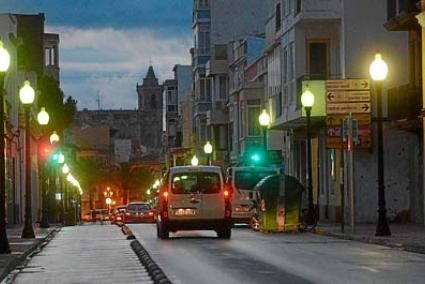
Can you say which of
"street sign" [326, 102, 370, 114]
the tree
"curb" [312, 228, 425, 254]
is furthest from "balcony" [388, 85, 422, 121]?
the tree

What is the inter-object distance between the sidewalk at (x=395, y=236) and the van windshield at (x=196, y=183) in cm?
385

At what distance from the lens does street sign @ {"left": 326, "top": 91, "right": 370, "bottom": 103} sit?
38.5m

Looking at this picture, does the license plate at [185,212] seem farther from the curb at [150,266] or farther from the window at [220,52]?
the window at [220,52]

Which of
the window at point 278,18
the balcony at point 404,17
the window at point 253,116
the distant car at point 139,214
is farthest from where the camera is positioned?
the window at point 253,116

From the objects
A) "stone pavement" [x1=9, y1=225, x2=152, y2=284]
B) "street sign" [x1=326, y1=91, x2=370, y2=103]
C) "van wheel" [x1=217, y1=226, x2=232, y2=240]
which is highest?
"street sign" [x1=326, y1=91, x2=370, y2=103]

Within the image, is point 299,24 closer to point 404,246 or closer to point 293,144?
point 293,144

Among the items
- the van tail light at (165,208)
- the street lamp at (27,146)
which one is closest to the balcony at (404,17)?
the van tail light at (165,208)

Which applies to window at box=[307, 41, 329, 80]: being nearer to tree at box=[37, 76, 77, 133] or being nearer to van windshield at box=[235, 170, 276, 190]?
van windshield at box=[235, 170, 276, 190]

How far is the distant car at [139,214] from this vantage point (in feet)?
224

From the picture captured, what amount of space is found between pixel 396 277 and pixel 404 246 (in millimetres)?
8988

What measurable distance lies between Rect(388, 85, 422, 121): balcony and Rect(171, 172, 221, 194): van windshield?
29.0 ft

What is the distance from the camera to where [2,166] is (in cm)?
2830

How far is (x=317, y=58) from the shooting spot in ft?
168

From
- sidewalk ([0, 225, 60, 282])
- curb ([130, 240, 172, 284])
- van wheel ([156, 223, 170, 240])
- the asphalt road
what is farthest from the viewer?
van wheel ([156, 223, 170, 240])
